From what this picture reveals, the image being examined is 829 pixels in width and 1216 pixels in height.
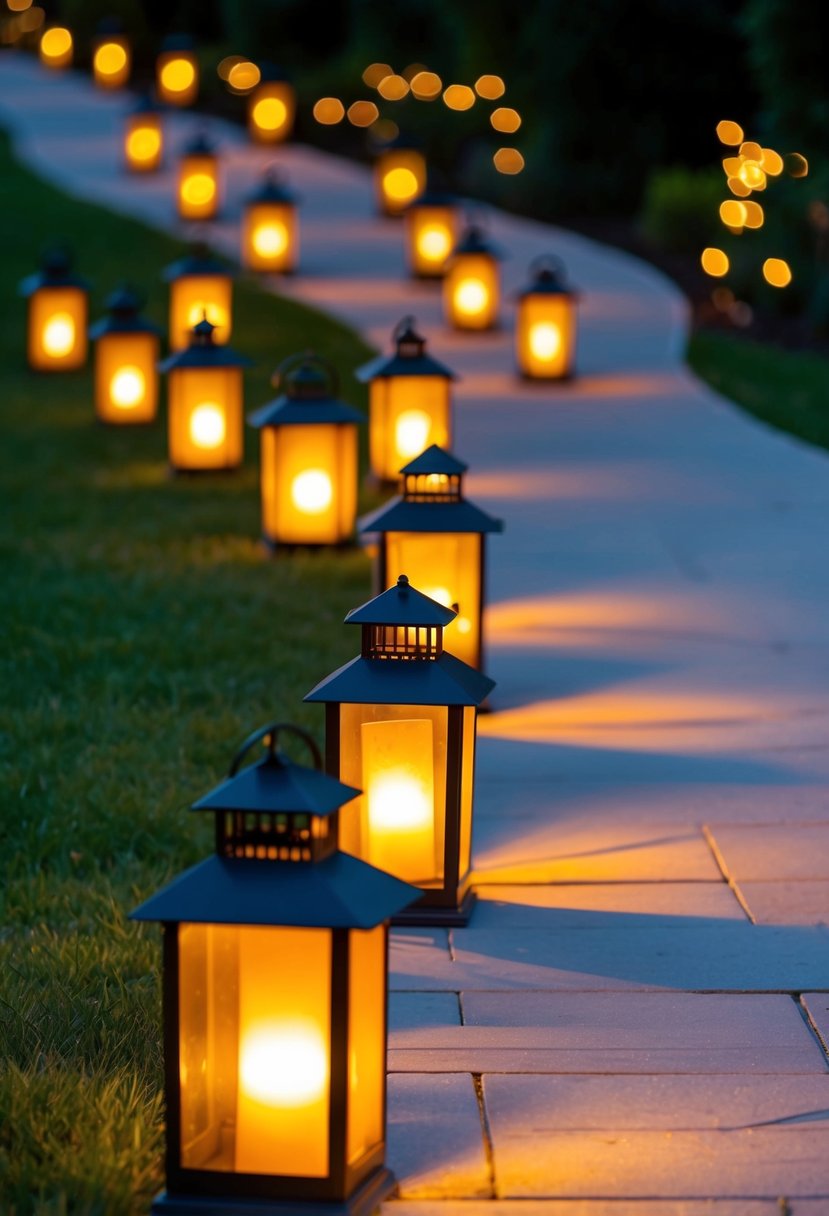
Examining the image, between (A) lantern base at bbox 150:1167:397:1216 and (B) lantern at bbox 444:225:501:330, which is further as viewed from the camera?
(B) lantern at bbox 444:225:501:330

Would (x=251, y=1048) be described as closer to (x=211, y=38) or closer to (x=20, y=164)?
(x=20, y=164)

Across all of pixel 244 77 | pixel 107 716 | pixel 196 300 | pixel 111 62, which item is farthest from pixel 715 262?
pixel 111 62

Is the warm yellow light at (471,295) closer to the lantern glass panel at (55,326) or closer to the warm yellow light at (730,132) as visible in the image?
the lantern glass panel at (55,326)

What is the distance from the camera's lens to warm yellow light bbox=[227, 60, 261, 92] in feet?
99.0

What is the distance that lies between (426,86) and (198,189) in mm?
7393

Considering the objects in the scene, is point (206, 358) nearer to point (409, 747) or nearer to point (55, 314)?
point (55, 314)

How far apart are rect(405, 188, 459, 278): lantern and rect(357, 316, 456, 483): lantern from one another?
7515mm

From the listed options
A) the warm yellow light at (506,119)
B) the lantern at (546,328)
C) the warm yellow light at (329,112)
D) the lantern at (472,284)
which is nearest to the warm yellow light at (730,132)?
the warm yellow light at (506,119)

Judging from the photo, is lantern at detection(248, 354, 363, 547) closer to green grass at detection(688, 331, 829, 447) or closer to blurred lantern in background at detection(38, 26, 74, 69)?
green grass at detection(688, 331, 829, 447)

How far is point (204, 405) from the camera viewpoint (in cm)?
1065

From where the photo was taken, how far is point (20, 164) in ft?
78.9

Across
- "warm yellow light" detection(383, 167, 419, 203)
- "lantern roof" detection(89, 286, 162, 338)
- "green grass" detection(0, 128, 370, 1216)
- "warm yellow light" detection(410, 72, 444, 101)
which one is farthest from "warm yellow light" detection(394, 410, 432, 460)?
"warm yellow light" detection(410, 72, 444, 101)

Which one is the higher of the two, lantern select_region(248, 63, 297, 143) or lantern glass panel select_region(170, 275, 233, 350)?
lantern select_region(248, 63, 297, 143)

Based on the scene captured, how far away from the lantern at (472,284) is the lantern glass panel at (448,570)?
8.80 meters
